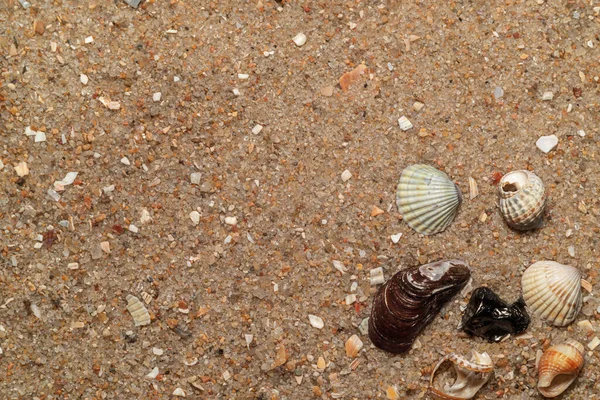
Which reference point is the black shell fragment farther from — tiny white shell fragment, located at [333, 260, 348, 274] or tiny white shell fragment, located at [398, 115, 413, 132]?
tiny white shell fragment, located at [398, 115, 413, 132]

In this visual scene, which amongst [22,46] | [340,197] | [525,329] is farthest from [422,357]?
[22,46]

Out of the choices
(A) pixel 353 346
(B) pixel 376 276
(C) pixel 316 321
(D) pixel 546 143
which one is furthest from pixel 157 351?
(D) pixel 546 143

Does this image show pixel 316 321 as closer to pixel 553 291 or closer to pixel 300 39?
pixel 553 291

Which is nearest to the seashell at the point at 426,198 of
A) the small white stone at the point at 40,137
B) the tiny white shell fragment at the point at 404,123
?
the tiny white shell fragment at the point at 404,123

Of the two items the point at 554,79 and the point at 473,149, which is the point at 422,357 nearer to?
the point at 473,149

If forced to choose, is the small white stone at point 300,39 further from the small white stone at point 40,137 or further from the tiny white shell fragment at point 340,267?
the small white stone at point 40,137

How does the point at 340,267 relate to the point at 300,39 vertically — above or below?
below
